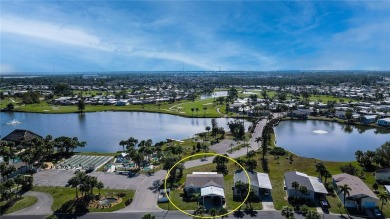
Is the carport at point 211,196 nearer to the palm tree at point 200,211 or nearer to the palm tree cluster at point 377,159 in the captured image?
the palm tree at point 200,211

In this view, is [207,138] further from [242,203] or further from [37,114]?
[37,114]

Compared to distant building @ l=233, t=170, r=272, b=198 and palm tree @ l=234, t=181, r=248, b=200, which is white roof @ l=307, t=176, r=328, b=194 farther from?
palm tree @ l=234, t=181, r=248, b=200

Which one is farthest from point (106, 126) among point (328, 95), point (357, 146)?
point (328, 95)

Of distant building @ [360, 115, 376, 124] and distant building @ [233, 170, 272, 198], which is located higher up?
distant building @ [360, 115, 376, 124]

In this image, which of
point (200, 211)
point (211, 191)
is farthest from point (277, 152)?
point (200, 211)

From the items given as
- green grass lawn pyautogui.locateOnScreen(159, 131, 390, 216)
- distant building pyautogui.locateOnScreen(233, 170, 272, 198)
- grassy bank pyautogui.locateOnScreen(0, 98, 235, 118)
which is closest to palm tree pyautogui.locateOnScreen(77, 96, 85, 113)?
grassy bank pyautogui.locateOnScreen(0, 98, 235, 118)

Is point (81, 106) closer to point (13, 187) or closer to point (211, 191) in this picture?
point (13, 187)

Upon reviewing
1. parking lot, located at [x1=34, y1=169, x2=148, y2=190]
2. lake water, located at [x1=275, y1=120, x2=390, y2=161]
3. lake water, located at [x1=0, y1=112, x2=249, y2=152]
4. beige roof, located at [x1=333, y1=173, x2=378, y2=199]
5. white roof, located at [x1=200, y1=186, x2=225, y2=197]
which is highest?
beige roof, located at [x1=333, y1=173, x2=378, y2=199]
